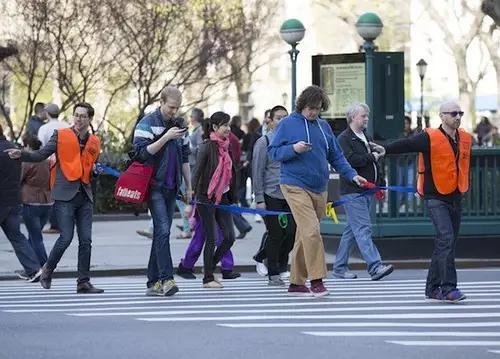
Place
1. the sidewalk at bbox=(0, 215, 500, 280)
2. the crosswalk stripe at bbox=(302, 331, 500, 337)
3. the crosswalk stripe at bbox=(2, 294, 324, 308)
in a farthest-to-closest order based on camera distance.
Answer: the sidewalk at bbox=(0, 215, 500, 280) → the crosswalk stripe at bbox=(2, 294, 324, 308) → the crosswalk stripe at bbox=(302, 331, 500, 337)

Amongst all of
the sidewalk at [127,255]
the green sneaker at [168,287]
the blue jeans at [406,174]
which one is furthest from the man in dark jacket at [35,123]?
the green sneaker at [168,287]

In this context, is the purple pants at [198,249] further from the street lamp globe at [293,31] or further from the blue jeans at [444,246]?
the street lamp globe at [293,31]

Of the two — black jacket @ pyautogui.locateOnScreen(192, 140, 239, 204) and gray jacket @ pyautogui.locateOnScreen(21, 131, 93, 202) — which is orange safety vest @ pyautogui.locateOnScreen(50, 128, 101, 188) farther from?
black jacket @ pyautogui.locateOnScreen(192, 140, 239, 204)

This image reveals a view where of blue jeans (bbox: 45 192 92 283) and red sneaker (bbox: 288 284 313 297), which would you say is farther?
blue jeans (bbox: 45 192 92 283)

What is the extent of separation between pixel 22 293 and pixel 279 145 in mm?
3152

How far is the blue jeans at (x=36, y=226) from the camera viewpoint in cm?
1791

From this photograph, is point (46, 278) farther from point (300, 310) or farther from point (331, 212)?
point (300, 310)

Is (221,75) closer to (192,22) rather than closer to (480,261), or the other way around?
(192,22)

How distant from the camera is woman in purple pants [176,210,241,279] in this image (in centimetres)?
1648

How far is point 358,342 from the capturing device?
1091 centimetres

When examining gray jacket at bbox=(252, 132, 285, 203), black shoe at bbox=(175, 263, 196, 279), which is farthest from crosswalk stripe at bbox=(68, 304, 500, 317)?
black shoe at bbox=(175, 263, 196, 279)

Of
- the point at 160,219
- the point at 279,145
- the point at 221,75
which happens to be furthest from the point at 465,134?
the point at 221,75

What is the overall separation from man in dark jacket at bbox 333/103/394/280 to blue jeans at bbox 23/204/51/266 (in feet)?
12.1

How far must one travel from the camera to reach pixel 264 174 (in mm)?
15953
